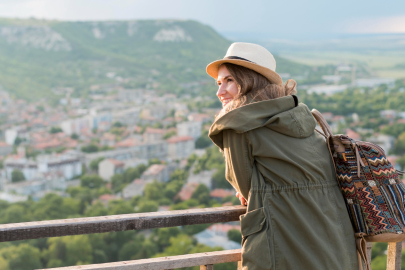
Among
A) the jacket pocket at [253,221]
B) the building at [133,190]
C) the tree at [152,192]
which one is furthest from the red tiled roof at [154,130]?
the jacket pocket at [253,221]

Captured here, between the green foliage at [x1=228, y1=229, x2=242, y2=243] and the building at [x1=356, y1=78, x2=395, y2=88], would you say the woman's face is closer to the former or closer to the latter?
the green foliage at [x1=228, y1=229, x2=242, y2=243]

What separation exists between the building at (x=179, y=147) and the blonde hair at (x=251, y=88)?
149 ft

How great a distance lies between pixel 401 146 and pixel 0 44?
57.2 m

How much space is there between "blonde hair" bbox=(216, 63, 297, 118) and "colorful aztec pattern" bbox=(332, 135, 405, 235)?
20cm

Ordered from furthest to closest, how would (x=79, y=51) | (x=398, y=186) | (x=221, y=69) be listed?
(x=79, y=51) → (x=221, y=69) → (x=398, y=186)

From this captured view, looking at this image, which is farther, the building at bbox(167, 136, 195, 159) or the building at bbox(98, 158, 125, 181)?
the building at bbox(167, 136, 195, 159)

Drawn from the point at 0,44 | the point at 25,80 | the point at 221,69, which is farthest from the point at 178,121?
the point at 221,69

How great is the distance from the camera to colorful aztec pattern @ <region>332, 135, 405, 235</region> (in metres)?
1.02

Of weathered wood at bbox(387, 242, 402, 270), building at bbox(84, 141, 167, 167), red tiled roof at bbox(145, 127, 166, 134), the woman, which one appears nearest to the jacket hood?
the woman

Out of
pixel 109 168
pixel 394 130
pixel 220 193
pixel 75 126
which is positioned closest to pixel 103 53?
pixel 75 126

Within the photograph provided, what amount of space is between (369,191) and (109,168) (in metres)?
40.8

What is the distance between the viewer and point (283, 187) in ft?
3.20

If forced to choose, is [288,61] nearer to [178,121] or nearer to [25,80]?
[178,121]

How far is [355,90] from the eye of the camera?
190ft
